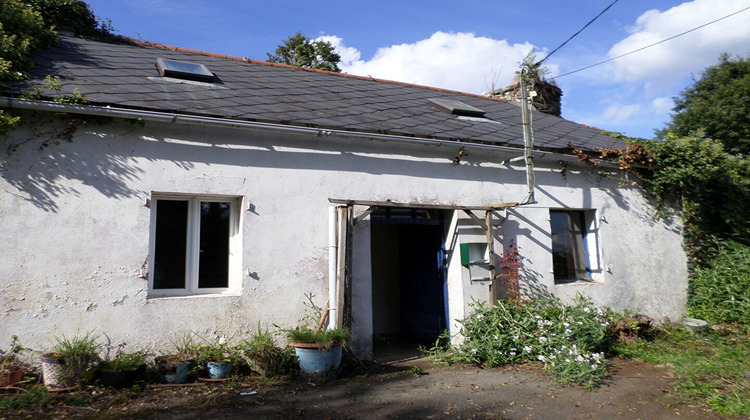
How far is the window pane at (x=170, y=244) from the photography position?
587cm

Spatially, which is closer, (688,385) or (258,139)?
(688,385)

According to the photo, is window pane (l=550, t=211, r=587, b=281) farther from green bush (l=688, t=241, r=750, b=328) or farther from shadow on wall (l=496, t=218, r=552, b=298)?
green bush (l=688, t=241, r=750, b=328)

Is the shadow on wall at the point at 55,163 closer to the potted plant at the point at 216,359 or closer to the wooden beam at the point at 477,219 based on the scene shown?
the potted plant at the point at 216,359

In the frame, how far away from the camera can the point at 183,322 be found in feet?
18.4

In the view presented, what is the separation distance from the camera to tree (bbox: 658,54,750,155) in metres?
17.8

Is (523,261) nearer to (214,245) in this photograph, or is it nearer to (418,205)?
(418,205)

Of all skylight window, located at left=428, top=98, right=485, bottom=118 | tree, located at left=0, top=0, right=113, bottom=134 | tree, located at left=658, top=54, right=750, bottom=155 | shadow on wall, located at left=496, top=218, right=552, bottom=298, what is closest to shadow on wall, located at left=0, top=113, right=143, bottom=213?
tree, located at left=0, top=0, right=113, bottom=134

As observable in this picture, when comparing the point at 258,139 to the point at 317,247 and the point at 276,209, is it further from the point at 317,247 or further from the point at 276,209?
the point at 317,247

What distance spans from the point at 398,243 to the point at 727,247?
20.5 ft

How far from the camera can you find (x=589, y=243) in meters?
8.80

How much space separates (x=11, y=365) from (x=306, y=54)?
15501 millimetres

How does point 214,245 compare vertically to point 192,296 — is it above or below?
above

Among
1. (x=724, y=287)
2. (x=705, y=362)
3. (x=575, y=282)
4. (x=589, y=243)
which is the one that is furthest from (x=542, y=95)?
(x=705, y=362)

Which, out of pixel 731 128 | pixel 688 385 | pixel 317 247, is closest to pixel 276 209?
pixel 317 247
